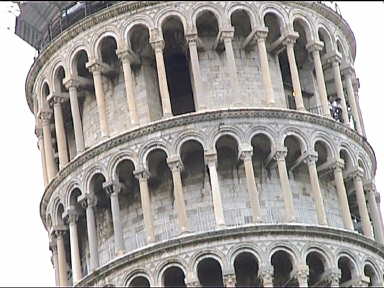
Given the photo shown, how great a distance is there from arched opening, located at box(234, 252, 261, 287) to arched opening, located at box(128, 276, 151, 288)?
225cm

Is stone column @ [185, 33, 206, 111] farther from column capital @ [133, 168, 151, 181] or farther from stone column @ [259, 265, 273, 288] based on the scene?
stone column @ [259, 265, 273, 288]

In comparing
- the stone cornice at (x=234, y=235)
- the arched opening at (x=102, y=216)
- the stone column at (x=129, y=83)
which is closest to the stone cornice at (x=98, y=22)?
the stone column at (x=129, y=83)

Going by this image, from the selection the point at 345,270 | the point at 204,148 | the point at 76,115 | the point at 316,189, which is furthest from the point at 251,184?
the point at 76,115

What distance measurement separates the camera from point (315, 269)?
39.8 metres

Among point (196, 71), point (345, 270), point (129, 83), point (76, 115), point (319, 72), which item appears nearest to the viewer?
point (345, 270)

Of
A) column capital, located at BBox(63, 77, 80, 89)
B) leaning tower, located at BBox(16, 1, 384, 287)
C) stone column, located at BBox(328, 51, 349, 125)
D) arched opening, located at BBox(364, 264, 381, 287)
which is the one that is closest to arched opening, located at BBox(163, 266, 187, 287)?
leaning tower, located at BBox(16, 1, 384, 287)

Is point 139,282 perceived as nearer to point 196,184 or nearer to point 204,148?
point 196,184

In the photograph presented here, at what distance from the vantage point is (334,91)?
144 feet

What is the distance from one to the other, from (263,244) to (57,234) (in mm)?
6175

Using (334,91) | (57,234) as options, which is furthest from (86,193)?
(334,91)

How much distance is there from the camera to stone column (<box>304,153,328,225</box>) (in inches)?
1576

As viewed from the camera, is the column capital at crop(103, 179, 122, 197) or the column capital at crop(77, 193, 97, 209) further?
the column capital at crop(77, 193, 97, 209)

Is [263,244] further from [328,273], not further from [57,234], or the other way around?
[57,234]

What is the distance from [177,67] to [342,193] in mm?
5711
